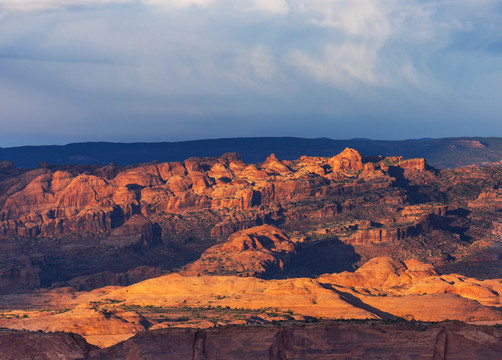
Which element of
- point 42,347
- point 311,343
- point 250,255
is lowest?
point 250,255

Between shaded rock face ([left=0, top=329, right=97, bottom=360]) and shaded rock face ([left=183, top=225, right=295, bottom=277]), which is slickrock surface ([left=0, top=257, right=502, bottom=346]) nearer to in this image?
shaded rock face ([left=183, top=225, right=295, bottom=277])

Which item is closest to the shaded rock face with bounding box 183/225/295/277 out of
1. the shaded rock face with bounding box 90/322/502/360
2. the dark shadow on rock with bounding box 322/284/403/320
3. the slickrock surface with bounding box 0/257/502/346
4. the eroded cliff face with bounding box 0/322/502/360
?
the slickrock surface with bounding box 0/257/502/346

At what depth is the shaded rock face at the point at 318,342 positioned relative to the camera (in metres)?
52.3

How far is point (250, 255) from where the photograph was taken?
172000 mm

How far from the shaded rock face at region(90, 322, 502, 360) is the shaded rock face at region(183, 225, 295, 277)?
105 metres

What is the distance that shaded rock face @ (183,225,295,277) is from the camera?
166 metres

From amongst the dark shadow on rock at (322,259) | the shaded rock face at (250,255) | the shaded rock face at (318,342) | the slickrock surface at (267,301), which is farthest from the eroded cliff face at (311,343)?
the dark shadow on rock at (322,259)

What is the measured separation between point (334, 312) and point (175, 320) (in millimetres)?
19664

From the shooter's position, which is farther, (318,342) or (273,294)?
(273,294)

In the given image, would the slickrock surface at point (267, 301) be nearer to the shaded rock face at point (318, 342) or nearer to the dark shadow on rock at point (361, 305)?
the dark shadow on rock at point (361, 305)

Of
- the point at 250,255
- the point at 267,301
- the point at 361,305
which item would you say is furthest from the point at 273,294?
the point at 250,255

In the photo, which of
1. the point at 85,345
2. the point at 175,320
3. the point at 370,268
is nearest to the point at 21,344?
the point at 85,345

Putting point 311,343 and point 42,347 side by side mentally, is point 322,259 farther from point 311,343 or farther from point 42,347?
point 42,347

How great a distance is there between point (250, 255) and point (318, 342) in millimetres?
118603
